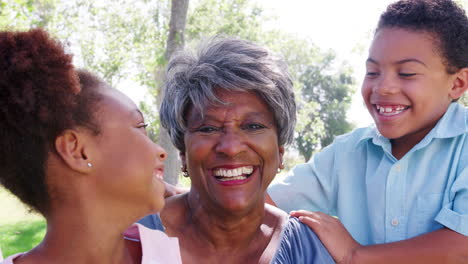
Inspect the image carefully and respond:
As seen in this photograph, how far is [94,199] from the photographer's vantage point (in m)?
1.99

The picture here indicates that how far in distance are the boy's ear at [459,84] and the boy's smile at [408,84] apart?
0.02m

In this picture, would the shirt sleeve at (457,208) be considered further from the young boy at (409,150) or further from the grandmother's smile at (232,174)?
the grandmother's smile at (232,174)

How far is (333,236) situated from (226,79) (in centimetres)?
99

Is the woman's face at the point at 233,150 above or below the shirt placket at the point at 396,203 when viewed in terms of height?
above

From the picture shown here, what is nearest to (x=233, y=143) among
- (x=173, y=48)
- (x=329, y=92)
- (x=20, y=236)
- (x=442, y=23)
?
(x=442, y=23)

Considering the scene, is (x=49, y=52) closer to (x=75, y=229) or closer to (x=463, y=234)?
(x=75, y=229)

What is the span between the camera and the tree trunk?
31.8 feet

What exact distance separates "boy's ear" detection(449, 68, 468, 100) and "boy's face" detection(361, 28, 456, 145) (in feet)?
0.07

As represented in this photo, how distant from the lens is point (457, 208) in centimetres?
268

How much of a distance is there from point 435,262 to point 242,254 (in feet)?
3.29

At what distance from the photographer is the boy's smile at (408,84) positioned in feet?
9.36

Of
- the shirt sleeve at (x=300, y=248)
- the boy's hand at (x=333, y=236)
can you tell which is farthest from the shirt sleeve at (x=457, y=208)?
the shirt sleeve at (x=300, y=248)

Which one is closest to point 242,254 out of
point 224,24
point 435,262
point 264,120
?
point 264,120

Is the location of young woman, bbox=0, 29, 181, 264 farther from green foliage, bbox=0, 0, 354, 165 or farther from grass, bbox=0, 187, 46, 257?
green foliage, bbox=0, 0, 354, 165
